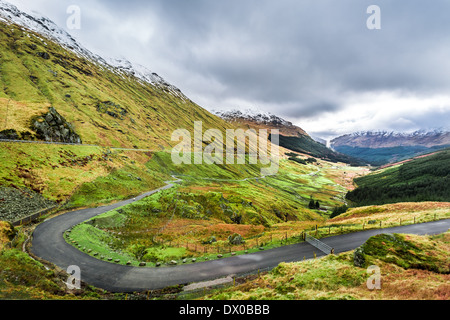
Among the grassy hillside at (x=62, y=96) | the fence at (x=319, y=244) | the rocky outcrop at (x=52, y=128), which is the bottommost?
the fence at (x=319, y=244)

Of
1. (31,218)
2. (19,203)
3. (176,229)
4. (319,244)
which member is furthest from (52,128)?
(319,244)

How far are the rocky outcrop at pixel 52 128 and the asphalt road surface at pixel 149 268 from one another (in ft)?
198

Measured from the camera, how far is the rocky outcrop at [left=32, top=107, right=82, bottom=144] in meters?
76.4

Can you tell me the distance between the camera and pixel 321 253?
A: 2967cm

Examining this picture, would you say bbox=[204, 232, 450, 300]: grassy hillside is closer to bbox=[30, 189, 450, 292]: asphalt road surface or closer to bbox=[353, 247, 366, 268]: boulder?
bbox=[353, 247, 366, 268]: boulder

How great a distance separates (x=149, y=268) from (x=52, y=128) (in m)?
89.0

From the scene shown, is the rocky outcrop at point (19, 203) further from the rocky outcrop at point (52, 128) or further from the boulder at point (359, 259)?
the boulder at point (359, 259)

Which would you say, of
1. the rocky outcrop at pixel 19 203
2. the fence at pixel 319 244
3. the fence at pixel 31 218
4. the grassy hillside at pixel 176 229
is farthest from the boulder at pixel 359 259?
the rocky outcrop at pixel 19 203

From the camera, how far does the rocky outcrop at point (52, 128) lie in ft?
251

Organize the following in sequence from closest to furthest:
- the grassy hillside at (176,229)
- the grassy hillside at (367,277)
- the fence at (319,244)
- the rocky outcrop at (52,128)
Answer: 1. the grassy hillside at (367,277)
2. the fence at (319,244)
3. the grassy hillside at (176,229)
4. the rocky outcrop at (52,128)

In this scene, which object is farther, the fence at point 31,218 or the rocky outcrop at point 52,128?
the rocky outcrop at point 52,128

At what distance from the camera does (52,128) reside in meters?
82.6

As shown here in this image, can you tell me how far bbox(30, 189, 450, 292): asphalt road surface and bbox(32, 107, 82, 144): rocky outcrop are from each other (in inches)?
2380

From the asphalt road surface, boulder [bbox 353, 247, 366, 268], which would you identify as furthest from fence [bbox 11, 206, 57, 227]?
boulder [bbox 353, 247, 366, 268]
